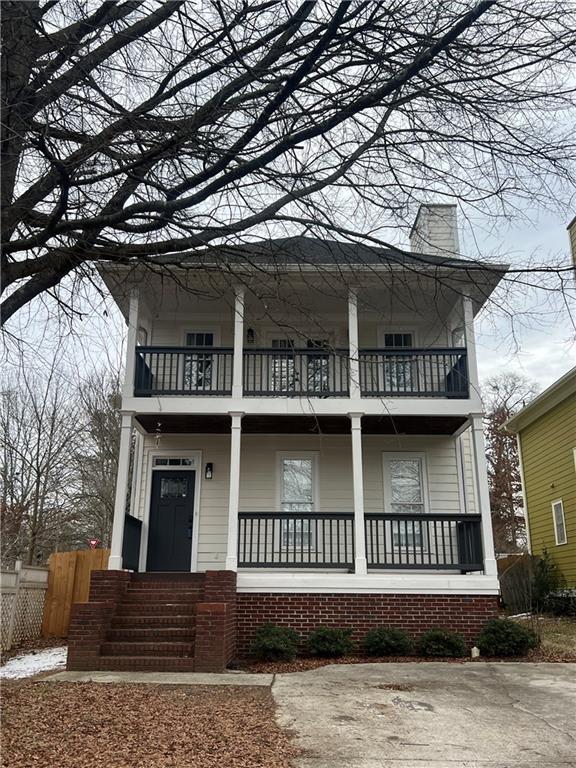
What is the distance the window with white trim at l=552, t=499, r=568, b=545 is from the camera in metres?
15.1

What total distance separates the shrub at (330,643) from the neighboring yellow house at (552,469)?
7.65 meters

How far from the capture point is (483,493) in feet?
33.0

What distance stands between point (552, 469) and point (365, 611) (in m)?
8.31

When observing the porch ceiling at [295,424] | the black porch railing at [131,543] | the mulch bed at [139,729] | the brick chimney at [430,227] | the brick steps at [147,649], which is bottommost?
the mulch bed at [139,729]

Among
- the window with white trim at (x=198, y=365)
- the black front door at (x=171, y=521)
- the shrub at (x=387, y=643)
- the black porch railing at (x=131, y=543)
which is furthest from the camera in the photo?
the black front door at (x=171, y=521)

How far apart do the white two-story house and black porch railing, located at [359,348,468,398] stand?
1.7 inches

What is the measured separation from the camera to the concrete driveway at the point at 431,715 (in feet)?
14.3

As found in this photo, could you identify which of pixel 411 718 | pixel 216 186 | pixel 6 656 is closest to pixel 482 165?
pixel 216 186

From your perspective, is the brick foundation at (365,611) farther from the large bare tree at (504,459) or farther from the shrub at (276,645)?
the large bare tree at (504,459)

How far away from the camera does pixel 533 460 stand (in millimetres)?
17047

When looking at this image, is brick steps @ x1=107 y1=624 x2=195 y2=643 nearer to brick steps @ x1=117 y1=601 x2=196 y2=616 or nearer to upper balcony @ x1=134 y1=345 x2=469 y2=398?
brick steps @ x1=117 y1=601 x2=196 y2=616

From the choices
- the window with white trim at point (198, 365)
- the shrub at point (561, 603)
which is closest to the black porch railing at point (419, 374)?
the window with white trim at point (198, 365)

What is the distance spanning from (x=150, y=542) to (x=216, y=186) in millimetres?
8383

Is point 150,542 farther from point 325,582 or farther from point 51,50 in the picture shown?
point 51,50
